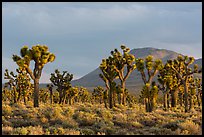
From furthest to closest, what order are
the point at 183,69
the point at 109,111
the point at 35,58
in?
the point at 183,69 → the point at 35,58 → the point at 109,111

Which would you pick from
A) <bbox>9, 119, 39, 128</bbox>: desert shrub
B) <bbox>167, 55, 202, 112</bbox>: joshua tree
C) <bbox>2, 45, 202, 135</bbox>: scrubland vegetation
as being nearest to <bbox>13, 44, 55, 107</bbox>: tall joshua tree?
<bbox>2, 45, 202, 135</bbox>: scrubland vegetation

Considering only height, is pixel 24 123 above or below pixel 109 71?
below

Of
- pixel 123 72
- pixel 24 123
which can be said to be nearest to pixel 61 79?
pixel 123 72

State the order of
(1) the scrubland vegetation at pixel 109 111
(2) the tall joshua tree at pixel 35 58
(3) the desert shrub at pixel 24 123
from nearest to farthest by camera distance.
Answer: (1) the scrubland vegetation at pixel 109 111 → (3) the desert shrub at pixel 24 123 → (2) the tall joshua tree at pixel 35 58

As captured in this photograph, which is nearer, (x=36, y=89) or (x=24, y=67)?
(x=24, y=67)

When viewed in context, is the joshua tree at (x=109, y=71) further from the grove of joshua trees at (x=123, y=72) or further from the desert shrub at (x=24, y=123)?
the desert shrub at (x=24, y=123)

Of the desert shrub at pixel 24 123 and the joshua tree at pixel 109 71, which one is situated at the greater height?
the joshua tree at pixel 109 71

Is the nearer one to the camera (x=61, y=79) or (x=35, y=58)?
(x=35, y=58)

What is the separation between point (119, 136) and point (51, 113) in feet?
25.6

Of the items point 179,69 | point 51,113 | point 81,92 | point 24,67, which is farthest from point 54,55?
point 81,92

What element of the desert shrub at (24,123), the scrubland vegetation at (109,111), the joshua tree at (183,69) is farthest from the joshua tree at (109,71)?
the desert shrub at (24,123)

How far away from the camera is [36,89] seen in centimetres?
2931

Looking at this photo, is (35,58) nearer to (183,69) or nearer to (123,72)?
(123,72)

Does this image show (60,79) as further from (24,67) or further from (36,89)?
(24,67)
